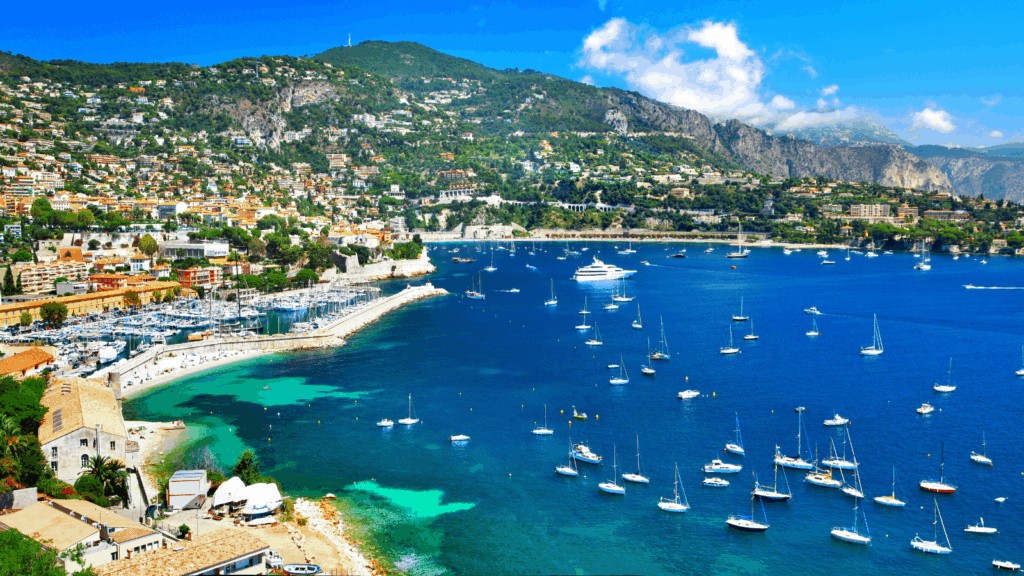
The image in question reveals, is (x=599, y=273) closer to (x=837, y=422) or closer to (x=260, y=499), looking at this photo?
(x=837, y=422)

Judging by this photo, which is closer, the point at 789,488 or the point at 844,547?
the point at 844,547

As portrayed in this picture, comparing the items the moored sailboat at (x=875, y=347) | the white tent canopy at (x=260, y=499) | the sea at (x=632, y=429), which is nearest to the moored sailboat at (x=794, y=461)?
the sea at (x=632, y=429)

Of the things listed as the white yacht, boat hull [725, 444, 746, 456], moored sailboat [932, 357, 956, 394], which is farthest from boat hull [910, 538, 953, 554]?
moored sailboat [932, 357, 956, 394]

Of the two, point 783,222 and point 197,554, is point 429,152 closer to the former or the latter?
point 783,222

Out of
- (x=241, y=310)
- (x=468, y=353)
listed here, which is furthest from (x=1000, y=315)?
(x=241, y=310)

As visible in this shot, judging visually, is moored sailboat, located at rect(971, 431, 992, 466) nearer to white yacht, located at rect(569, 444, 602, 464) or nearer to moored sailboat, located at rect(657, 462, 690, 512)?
moored sailboat, located at rect(657, 462, 690, 512)

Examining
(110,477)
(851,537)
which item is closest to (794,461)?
(851,537)
